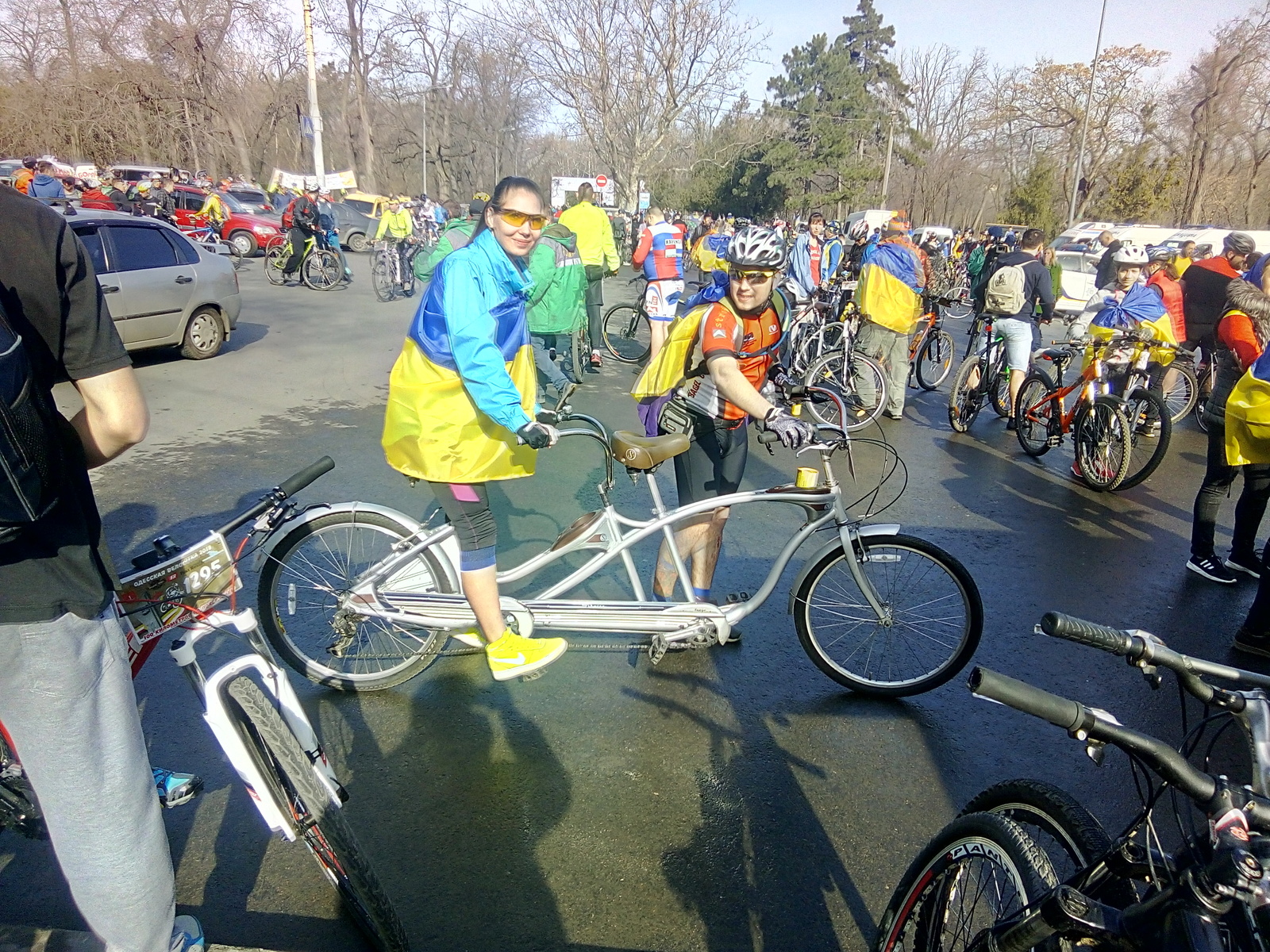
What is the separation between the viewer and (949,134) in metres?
Result: 49.8

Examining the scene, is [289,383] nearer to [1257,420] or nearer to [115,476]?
[115,476]

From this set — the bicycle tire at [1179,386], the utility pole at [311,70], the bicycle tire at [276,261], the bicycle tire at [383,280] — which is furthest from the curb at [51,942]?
the utility pole at [311,70]

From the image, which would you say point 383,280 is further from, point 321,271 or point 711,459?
point 711,459

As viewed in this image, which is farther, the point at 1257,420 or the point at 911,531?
the point at 911,531

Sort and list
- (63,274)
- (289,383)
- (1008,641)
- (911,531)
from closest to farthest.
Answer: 1. (63,274)
2. (1008,641)
3. (911,531)
4. (289,383)

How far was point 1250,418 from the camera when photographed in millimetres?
4383

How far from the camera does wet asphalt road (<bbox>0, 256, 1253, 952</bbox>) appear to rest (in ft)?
8.27

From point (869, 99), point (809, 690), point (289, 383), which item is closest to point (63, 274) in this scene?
point (809, 690)

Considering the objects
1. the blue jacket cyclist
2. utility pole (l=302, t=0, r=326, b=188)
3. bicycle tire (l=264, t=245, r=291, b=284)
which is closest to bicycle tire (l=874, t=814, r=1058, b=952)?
the blue jacket cyclist

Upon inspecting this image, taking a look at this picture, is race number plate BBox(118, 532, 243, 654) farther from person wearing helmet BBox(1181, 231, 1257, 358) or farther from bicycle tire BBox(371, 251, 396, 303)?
bicycle tire BBox(371, 251, 396, 303)

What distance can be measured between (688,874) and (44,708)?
1.90 metres

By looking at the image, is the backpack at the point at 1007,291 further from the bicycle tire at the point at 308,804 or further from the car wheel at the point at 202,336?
the car wheel at the point at 202,336

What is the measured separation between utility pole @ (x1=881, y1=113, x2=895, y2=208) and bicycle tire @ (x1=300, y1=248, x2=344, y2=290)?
37364 millimetres

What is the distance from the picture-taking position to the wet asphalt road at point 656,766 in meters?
2.52
